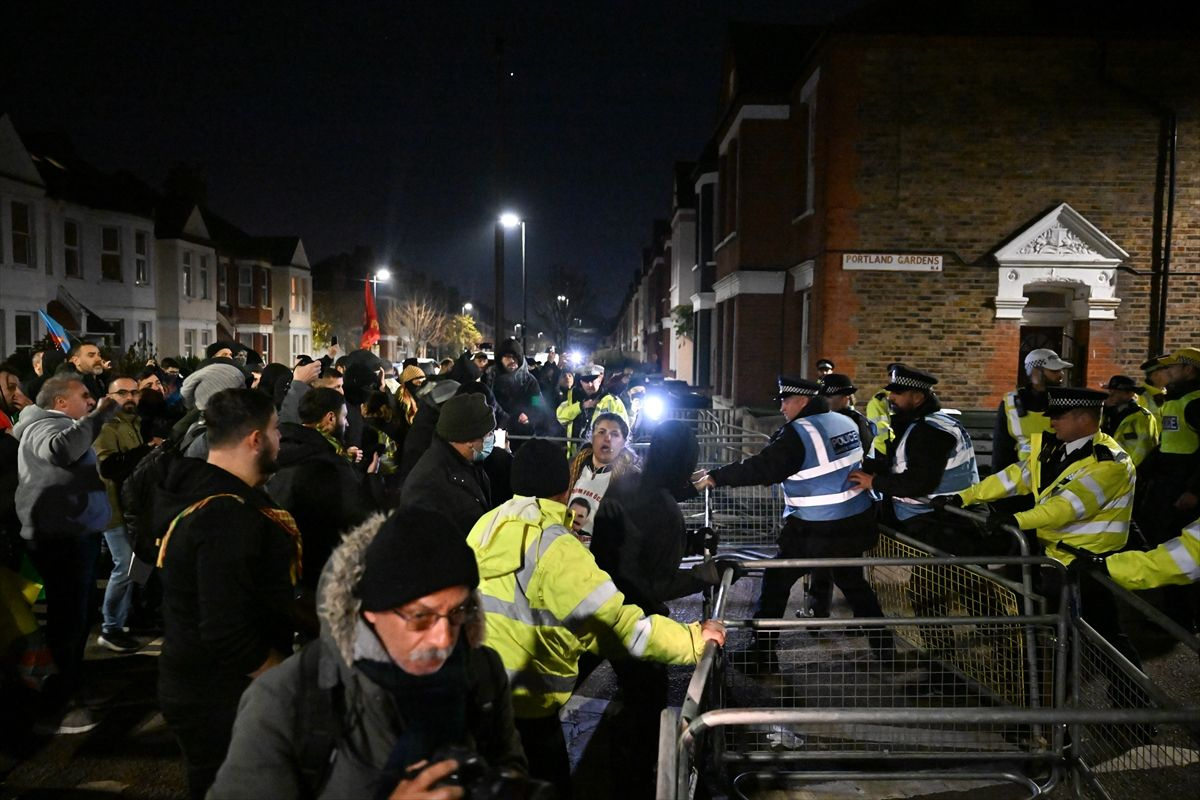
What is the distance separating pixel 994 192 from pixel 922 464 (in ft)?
32.9

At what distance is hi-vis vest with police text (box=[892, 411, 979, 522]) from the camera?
A: 5836mm

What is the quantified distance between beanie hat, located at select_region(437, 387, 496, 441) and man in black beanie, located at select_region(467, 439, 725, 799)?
1174 mm

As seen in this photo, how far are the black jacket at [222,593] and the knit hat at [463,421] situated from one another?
1.49 meters

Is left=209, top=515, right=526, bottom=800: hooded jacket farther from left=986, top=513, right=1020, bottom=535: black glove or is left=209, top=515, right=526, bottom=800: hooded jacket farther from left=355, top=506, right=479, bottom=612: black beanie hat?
left=986, top=513, right=1020, bottom=535: black glove

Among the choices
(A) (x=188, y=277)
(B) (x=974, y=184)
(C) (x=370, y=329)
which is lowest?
(C) (x=370, y=329)

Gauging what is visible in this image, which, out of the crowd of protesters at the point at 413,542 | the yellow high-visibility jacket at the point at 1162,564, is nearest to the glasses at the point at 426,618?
the crowd of protesters at the point at 413,542

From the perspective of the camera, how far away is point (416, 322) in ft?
230

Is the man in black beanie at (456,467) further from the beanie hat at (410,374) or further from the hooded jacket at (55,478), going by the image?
the beanie hat at (410,374)

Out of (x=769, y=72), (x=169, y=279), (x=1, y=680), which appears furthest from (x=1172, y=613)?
(x=169, y=279)

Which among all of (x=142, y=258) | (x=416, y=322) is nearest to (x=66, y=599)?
(x=142, y=258)

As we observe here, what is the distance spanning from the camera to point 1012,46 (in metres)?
13.6

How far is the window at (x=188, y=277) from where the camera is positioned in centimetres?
3353

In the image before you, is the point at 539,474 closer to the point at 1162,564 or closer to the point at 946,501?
the point at 1162,564

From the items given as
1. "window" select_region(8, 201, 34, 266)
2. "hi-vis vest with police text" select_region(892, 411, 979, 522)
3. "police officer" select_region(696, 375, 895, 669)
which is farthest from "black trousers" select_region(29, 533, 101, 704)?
"window" select_region(8, 201, 34, 266)
